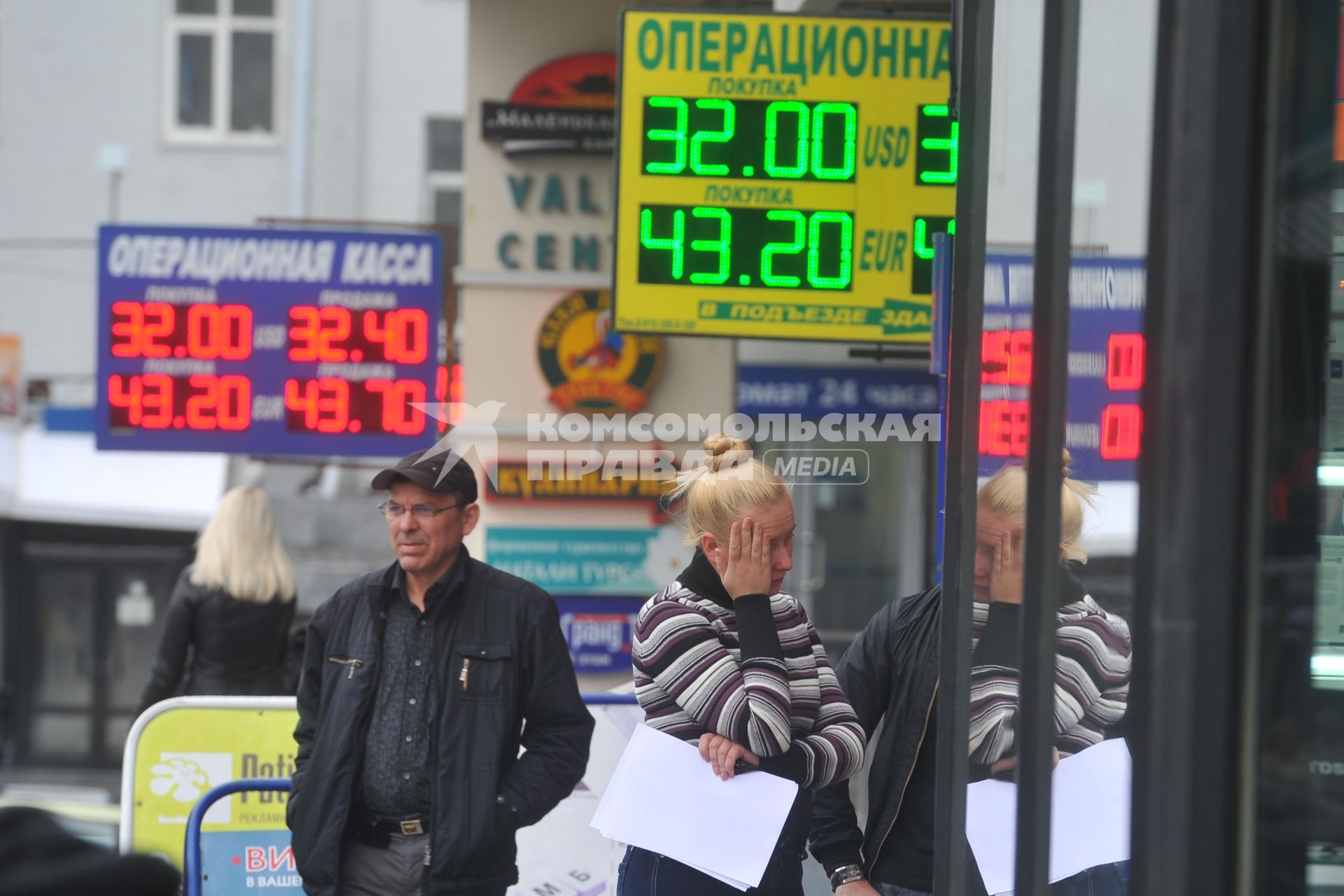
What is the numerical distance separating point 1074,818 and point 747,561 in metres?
1.14

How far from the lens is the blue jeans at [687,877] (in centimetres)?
301

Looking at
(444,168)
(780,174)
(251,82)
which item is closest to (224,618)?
(780,174)

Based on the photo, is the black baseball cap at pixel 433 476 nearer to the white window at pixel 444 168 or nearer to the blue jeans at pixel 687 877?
the blue jeans at pixel 687 877

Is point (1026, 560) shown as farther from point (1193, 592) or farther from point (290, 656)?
point (290, 656)

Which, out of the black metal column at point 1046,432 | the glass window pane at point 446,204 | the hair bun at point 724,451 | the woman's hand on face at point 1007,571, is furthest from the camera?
the glass window pane at point 446,204

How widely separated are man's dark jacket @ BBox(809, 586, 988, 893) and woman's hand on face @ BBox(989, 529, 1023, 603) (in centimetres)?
63

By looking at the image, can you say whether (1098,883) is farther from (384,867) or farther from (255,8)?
A: (255,8)

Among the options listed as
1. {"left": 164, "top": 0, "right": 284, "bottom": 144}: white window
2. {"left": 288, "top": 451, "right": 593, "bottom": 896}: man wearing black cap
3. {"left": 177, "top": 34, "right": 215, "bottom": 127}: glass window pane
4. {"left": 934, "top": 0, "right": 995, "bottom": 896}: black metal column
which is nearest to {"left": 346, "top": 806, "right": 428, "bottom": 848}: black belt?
{"left": 288, "top": 451, "right": 593, "bottom": 896}: man wearing black cap

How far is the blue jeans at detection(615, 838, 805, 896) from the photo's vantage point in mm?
3012

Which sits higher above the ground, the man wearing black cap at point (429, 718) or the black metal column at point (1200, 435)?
the black metal column at point (1200, 435)

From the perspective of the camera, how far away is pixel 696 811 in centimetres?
299

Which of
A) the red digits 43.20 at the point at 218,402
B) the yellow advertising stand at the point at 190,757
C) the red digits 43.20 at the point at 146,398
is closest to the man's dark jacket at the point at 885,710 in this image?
the yellow advertising stand at the point at 190,757

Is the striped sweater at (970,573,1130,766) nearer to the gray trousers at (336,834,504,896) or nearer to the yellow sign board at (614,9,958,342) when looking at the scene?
the gray trousers at (336,834,504,896)

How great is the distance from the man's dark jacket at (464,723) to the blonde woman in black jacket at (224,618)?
3089 millimetres
